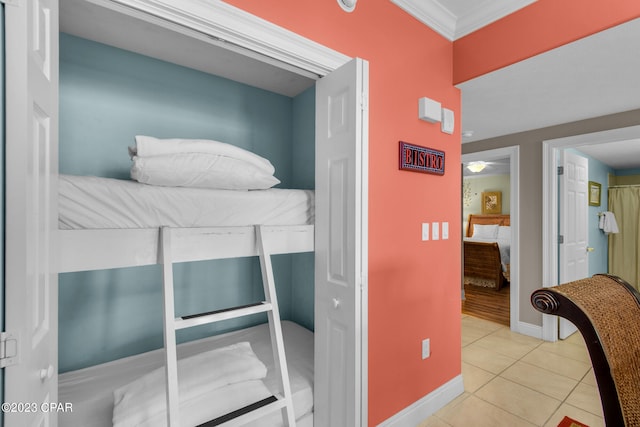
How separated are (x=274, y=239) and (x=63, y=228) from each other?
0.84 metres

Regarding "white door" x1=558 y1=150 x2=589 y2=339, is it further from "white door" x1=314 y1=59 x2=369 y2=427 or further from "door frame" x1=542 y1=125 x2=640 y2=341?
"white door" x1=314 y1=59 x2=369 y2=427

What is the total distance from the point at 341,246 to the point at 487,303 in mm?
4139

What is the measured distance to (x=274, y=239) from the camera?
5.10 ft

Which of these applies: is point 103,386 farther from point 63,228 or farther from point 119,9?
point 119,9

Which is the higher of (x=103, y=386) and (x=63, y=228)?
(x=63, y=228)

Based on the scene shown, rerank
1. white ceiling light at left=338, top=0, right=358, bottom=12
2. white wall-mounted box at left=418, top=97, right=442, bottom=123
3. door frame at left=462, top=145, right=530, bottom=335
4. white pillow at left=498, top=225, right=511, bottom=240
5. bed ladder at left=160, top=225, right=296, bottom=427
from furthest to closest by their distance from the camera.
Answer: white pillow at left=498, top=225, right=511, bottom=240, door frame at left=462, top=145, right=530, bottom=335, white wall-mounted box at left=418, top=97, right=442, bottom=123, white ceiling light at left=338, top=0, right=358, bottom=12, bed ladder at left=160, top=225, right=296, bottom=427

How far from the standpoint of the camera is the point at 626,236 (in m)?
5.20

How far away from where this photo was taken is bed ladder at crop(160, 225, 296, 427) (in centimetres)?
109

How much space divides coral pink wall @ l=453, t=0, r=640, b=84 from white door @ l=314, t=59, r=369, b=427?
Answer: 46.2 inches

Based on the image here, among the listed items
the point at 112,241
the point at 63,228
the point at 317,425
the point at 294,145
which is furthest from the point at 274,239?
the point at 294,145

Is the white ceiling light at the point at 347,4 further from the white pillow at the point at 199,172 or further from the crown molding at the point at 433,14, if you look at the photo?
the white pillow at the point at 199,172

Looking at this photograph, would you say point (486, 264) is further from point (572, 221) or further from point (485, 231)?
point (572, 221)

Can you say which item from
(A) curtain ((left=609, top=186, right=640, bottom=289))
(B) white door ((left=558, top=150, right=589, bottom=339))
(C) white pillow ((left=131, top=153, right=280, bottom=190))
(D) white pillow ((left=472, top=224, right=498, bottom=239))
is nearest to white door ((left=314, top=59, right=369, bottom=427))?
(C) white pillow ((left=131, top=153, right=280, bottom=190))

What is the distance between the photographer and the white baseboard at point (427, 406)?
1837 millimetres
